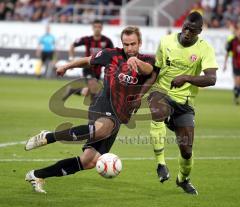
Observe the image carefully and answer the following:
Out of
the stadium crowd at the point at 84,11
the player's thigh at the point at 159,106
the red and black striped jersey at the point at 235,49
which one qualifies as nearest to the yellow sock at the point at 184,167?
the player's thigh at the point at 159,106

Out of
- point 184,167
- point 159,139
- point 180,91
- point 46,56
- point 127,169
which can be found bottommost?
point 46,56

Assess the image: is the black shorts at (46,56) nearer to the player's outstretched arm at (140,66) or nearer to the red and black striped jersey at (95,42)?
the red and black striped jersey at (95,42)

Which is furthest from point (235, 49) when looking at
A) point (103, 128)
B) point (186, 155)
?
point (103, 128)

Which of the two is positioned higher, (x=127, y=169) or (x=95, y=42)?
(x=95, y=42)

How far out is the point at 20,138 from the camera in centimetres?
1598

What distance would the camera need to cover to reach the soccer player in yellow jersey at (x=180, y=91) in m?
10.6

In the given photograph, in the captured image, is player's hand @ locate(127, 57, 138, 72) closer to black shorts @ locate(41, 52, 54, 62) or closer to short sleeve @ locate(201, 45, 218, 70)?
short sleeve @ locate(201, 45, 218, 70)

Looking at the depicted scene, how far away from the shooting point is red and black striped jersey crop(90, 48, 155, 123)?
33.2 feet

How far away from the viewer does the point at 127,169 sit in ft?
41.5

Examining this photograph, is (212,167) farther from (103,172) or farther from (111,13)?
(111,13)

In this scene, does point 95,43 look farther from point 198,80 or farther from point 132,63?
point 132,63

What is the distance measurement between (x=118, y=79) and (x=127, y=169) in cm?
286

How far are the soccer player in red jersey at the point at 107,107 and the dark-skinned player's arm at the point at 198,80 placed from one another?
0.41 m

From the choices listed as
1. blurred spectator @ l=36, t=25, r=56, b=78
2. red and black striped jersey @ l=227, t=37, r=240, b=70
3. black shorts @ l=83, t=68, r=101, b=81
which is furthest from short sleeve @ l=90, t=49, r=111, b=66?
blurred spectator @ l=36, t=25, r=56, b=78
